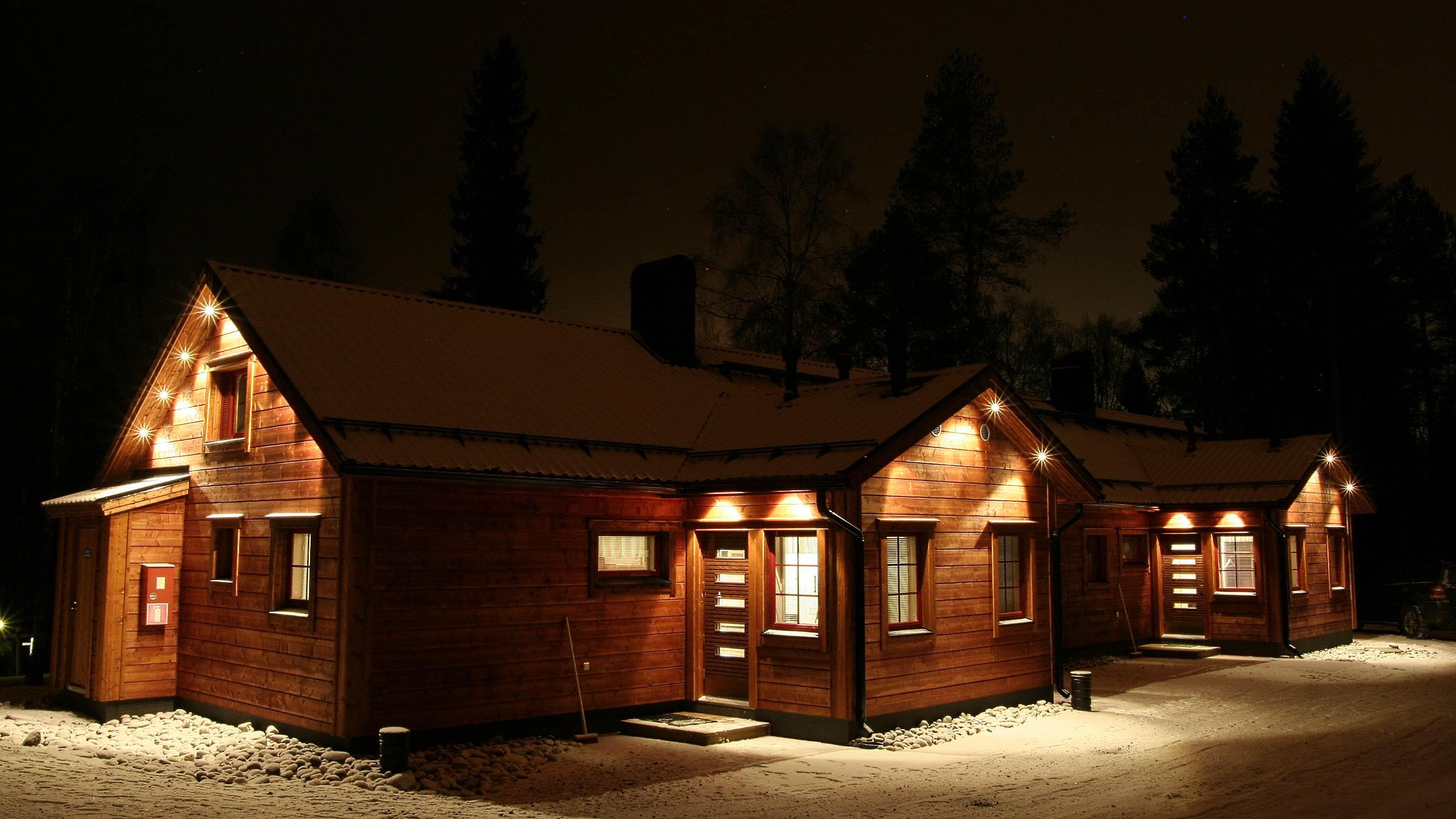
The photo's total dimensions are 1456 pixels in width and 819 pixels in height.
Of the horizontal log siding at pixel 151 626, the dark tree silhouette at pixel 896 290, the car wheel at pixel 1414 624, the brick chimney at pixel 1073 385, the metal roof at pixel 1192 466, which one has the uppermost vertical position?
the dark tree silhouette at pixel 896 290

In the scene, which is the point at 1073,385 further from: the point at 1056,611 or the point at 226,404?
the point at 226,404

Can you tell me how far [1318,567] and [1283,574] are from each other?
8.08 ft

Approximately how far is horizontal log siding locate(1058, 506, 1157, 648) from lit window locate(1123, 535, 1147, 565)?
11 cm

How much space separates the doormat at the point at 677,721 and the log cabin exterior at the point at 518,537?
25 cm

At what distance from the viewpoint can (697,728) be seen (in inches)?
483

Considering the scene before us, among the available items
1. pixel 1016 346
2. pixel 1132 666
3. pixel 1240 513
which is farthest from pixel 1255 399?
pixel 1132 666

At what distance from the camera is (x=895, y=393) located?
13984mm

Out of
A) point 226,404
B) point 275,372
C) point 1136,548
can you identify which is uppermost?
point 275,372

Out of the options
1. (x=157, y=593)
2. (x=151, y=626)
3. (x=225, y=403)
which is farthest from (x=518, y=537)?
(x=151, y=626)

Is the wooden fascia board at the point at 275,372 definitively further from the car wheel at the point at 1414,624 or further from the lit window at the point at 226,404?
the car wheel at the point at 1414,624

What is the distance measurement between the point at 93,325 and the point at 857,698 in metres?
18.2

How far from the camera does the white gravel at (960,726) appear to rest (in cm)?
1198

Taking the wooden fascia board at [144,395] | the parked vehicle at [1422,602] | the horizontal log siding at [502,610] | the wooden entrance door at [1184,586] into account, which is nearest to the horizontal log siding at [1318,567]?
the wooden entrance door at [1184,586]

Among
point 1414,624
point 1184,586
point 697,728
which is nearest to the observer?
point 697,728
